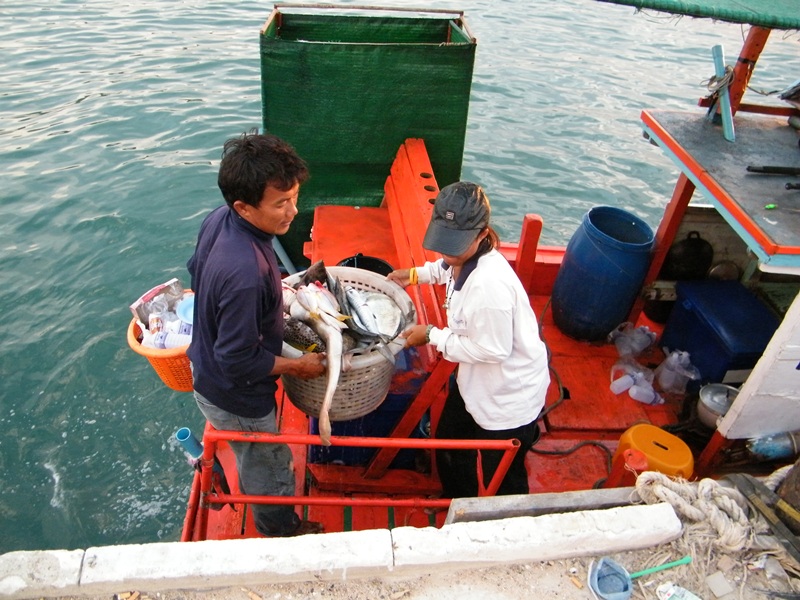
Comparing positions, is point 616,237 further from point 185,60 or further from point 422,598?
point 185,60

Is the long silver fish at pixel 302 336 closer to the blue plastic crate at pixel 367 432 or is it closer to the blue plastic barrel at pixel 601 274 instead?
the blue plastic crate at pixel 367 432

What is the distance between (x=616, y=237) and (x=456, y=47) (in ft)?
8.38

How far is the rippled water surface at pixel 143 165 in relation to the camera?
220 inches

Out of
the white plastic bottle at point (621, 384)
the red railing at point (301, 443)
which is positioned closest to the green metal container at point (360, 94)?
the white plastic bottle at point (621, 384)

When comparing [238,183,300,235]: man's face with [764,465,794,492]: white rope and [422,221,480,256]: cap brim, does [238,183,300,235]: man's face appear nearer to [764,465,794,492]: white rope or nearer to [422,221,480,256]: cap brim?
[422,221,480,256]: cap brim

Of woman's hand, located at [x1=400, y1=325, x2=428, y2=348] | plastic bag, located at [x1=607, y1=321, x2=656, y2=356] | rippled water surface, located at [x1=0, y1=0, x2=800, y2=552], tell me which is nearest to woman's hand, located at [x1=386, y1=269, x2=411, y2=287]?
woman's hand, located at [x1=400, y1=325, x2=428, y2=348]

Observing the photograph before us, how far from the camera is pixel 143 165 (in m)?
9.80

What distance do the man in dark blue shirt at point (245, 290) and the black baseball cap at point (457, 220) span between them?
0.71 m

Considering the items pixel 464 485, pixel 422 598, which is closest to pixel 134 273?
pixel 464 485

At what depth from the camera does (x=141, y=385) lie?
20.8ft

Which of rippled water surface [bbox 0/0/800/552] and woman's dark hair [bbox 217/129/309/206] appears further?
rippled water surface [bbox 0/0/800/552]

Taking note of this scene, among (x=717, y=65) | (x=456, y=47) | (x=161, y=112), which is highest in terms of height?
(x=717, y=65)

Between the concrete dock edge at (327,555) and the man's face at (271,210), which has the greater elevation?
the man's face at (271,210)

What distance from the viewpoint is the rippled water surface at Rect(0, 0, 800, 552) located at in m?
5.58
